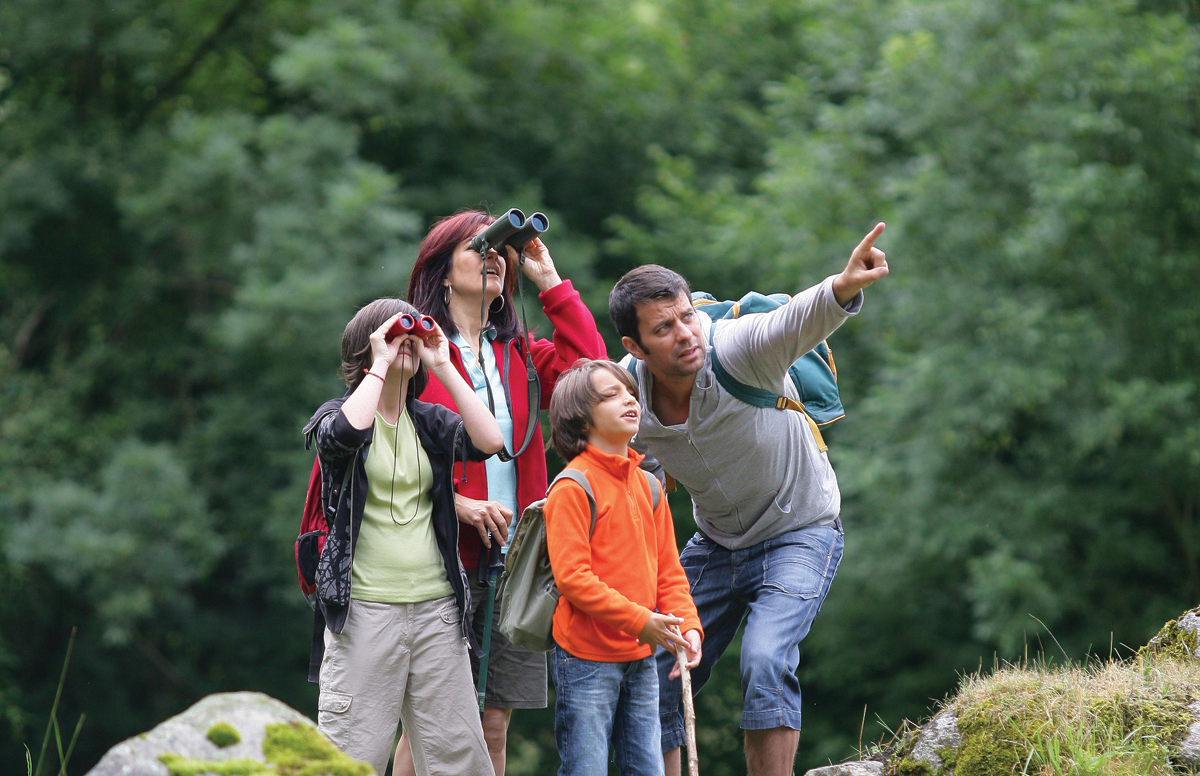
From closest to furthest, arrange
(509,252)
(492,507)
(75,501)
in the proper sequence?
(492,507) < (509,252) < (75,501)

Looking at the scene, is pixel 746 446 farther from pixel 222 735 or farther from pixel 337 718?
pixel 222 735

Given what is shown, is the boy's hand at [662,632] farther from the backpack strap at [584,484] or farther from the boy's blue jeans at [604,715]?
the backpack strap at [584,484]

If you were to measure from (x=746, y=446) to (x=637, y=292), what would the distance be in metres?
0.53

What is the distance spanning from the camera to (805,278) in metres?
10.9

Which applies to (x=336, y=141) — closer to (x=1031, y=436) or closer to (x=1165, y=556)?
(x=1031, y=436)

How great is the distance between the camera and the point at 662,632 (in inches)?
108

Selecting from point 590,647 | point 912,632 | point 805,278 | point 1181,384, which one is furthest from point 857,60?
point 590,647

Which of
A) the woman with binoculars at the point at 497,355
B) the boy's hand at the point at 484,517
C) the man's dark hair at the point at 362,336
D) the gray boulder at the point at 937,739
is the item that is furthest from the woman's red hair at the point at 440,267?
the gray boulder at the point at 937,739

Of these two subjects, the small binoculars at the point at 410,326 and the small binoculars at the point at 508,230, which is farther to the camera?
the small binoculars at the point at 508,230

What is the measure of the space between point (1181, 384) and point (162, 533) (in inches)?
349

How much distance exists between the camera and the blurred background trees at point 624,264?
9.15 metres

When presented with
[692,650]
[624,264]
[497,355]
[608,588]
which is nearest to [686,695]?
[692,650]

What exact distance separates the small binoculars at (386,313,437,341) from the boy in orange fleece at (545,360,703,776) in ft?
1.23

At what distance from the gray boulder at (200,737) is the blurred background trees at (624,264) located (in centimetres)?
739
